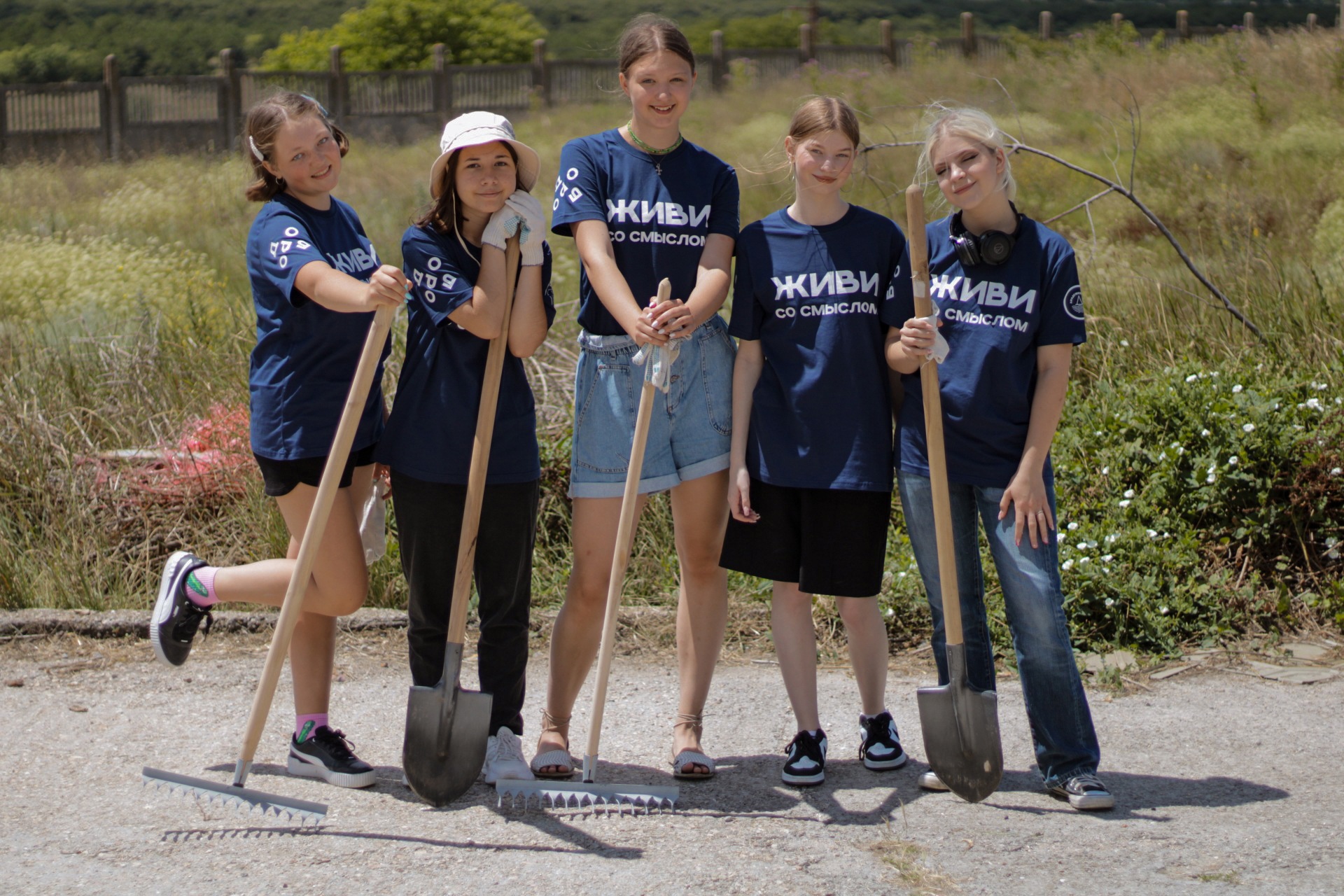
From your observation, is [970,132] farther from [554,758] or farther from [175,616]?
[175,616]

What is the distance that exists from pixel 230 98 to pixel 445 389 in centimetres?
2519

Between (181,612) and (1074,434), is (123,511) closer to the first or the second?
(181,612)

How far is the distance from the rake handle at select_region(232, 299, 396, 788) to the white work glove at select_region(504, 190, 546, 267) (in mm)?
421

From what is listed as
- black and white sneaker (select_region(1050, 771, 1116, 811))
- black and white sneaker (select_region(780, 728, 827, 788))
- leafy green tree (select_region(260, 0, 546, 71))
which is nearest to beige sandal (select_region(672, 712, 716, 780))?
black and white sneaker (select_region(780, 728, 827, 788))

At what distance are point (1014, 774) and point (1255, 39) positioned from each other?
58.4 ft

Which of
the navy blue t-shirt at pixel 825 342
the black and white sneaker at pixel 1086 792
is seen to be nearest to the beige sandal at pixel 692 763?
the navy blue t-shirt at pixel 825 342

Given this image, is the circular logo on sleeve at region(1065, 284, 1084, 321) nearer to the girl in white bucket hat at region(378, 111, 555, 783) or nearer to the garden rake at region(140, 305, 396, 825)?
the girl in white bucket hat at region(378, 111, 555, 783)

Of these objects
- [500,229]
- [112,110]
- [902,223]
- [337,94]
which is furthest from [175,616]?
[337,94]

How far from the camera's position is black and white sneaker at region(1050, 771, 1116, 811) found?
11.1 feet

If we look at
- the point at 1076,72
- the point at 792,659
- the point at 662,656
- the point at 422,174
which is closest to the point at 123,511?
the point at 662,656

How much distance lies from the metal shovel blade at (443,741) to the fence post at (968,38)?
91.0 feet

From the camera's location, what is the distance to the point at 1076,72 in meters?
19.7

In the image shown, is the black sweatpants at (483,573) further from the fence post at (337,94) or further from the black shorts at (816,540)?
the fence post at (337,94)

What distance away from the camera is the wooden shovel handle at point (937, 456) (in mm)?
3281
